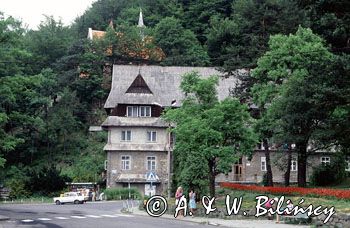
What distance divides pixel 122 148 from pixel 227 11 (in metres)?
45.2

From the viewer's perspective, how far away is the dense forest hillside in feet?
105

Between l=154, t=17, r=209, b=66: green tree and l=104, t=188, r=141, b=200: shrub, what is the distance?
2727 cm

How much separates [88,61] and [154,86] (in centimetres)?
1557

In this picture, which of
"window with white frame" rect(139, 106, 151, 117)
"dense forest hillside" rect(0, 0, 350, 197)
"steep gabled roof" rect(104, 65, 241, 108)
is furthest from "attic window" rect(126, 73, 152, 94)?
"dense forest hillside" rect(0, 0, 350, 197)

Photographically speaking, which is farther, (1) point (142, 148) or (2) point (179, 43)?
(2) point (179, 43)

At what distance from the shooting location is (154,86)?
64.6 m

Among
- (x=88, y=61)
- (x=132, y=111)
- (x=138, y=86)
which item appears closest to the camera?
(x=132, y=111)

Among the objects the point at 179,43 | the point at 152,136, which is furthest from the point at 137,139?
the point at 179,43

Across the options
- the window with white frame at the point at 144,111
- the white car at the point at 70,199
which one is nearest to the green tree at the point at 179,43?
the window with white frame at the point at 144,111

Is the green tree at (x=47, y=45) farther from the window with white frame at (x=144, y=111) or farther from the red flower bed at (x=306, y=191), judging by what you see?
the red flower bed at (x=306, y=191)

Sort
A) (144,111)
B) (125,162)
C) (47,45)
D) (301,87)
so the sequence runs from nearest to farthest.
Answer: (301,87) < (125,162) < (144,111) < (47,45)

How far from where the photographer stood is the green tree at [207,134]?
3244 cm

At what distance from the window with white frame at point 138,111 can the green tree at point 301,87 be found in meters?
21.6

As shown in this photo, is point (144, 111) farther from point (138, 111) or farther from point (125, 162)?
point (125, 162)
